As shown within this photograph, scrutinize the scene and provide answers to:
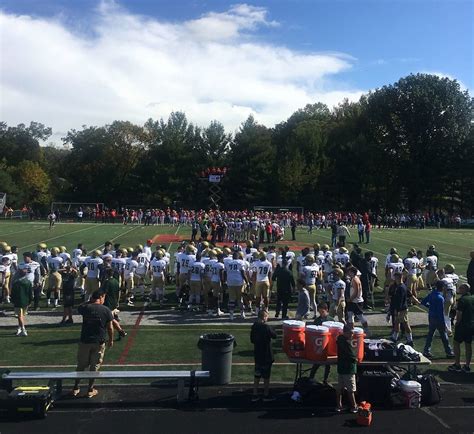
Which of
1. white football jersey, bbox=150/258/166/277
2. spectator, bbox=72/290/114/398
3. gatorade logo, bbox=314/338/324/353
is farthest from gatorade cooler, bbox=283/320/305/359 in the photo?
white football jersey, bbox=150/258/166/277

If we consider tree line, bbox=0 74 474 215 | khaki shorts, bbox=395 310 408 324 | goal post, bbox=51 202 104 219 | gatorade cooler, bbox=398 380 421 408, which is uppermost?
tree line, bbox=0 74 474 215

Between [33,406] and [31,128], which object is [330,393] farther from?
[31,128]

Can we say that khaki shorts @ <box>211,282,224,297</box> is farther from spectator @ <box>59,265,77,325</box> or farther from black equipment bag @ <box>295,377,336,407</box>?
black equipment bag @ <box>295,377,336,407</box>

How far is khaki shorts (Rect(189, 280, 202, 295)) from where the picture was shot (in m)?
15.6

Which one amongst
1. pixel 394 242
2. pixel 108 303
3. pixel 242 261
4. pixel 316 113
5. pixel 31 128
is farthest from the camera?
pixel 31 128

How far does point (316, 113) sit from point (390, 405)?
7249cm

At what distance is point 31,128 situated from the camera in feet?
306

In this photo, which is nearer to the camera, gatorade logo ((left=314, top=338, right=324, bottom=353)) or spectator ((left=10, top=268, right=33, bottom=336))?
gatorade logo ((left=314, top=338, right=324, bottom=353))

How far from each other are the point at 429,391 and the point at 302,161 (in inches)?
2218

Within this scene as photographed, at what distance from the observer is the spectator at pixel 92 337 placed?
29.6 feet

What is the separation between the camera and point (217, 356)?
9.57m

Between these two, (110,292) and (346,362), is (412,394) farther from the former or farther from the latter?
(110,292)

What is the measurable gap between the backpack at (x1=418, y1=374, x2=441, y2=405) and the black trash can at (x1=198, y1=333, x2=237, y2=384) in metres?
3.34

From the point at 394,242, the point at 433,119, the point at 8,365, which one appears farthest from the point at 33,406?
the point at 433,119
